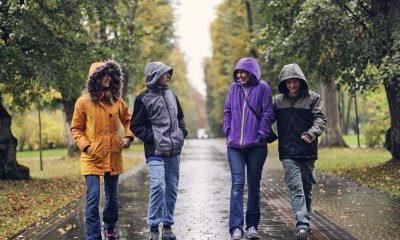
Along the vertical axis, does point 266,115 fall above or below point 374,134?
above

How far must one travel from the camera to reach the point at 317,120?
689 cm

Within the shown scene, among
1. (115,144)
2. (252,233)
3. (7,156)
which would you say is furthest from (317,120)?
(7,156)

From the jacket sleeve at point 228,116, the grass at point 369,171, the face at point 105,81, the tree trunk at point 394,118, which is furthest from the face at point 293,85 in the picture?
the tree trunk at point 394,118

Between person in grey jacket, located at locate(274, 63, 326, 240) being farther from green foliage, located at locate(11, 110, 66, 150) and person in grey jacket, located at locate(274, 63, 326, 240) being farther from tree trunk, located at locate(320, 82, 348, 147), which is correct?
green foliage, located at locate(11, 110, 66, 150)

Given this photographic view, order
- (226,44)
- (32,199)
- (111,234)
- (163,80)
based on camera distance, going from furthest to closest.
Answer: (226,44) < (32,199) < (111,234) < (163,80)

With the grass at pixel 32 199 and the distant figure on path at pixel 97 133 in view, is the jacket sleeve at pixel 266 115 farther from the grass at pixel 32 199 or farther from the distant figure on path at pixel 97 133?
the grass at pixel 32 199

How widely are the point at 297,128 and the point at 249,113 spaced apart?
63 cm

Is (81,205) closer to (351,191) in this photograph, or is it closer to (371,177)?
(351,191)

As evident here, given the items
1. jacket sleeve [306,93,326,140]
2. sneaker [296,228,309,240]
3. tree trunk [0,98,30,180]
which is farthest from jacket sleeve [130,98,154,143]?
tree trunk [0,98,30,180]

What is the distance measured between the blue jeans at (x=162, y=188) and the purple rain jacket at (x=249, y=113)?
2.68ft

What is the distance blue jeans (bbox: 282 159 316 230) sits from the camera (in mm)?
6816

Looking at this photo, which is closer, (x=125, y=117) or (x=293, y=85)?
(x=293, y=85)

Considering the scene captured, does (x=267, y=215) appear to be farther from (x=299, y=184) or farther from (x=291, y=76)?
(x=291, y=76)

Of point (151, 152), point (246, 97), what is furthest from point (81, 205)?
point (246, 97)
